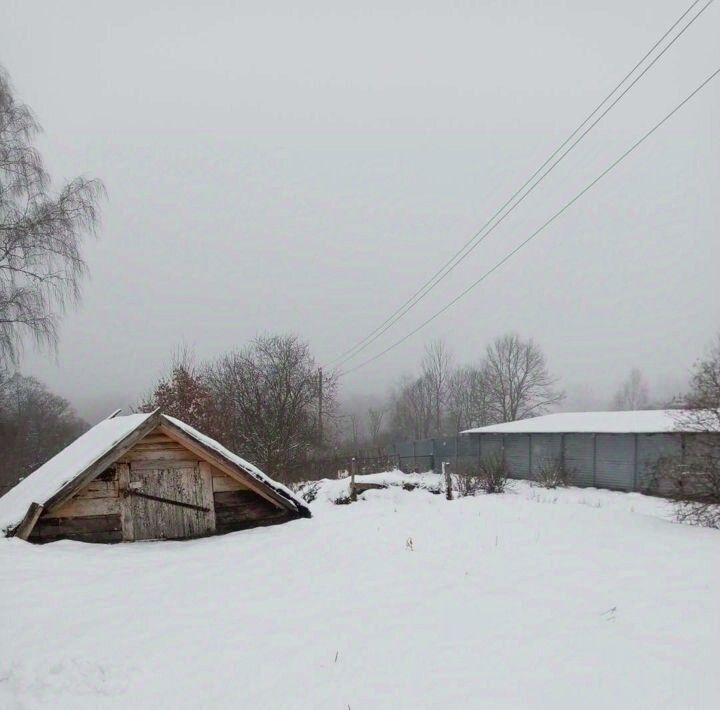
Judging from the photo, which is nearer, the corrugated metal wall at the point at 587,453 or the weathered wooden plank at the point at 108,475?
the weathered wooden plank at the point at 108,475

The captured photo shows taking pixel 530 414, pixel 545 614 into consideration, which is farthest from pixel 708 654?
pixel 530 414

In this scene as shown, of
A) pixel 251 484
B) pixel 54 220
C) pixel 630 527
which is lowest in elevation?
pixel 630 527

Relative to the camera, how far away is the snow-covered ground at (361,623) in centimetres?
344

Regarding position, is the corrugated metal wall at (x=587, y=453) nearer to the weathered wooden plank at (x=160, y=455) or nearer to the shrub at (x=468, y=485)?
the shrub at (x=468, y=485)

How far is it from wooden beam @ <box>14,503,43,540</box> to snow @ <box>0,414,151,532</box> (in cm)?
9

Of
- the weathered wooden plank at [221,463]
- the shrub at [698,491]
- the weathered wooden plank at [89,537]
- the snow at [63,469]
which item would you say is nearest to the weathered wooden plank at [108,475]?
the snow at [63,469]

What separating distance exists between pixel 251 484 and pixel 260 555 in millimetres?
1585

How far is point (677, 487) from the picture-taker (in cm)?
1023

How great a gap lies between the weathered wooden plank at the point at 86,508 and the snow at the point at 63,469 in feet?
1.28

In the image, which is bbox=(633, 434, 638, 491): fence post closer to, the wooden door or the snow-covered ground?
the snow-covered ground

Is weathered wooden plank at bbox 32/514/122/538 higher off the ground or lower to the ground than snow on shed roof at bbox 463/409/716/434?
higher

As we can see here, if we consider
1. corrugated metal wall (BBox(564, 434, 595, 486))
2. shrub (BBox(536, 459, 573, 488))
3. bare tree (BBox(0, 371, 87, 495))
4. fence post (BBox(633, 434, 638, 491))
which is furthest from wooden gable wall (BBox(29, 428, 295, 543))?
bare tree (BBox(0, 371, 87, 495))

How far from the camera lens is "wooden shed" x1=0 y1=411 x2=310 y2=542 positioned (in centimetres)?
719

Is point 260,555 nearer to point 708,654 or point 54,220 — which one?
point 708,654
